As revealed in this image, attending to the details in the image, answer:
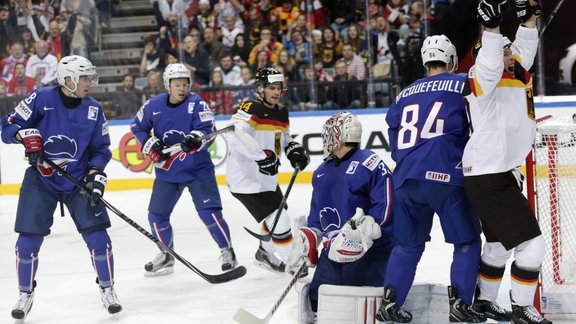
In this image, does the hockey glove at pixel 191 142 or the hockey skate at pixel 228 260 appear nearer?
the hockey glove at pixel 191 142

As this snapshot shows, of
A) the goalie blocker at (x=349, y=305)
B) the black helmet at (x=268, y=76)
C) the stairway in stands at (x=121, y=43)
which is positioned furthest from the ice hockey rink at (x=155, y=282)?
the stairway in stands at (x=121, y=43)

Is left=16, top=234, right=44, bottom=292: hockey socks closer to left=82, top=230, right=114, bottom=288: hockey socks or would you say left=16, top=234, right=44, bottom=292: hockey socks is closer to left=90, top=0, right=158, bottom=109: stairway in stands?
left=82, top=230, right=114, bottom=288: hockey socks

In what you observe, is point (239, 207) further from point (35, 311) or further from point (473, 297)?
point (473, 297)

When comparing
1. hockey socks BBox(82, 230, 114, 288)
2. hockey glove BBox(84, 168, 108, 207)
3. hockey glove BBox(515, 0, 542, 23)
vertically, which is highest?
hockey glove BBox(515, 0, 542, 23)

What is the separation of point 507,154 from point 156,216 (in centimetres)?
225

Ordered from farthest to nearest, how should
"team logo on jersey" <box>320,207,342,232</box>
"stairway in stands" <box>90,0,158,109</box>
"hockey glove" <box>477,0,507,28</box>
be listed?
1. "stairway in stands" <box>90,0,158,109</box>
2. "team logo on jersey" <box>320,207,342,232</box>
3. "hockey glove" <box>477,0,507,28</box>

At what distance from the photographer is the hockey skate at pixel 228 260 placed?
4.89 m

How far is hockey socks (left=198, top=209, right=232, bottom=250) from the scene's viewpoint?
488 cm

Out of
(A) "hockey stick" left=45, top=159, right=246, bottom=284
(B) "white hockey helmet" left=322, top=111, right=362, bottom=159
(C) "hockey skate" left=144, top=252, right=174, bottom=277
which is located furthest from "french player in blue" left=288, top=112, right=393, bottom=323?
(C) "hockey skate" left=144, top=252, right=174, bottom=277

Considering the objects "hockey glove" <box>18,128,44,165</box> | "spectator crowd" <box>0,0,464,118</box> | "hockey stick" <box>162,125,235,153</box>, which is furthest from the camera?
"spectator crowd" <box>0,0,464,118</box>

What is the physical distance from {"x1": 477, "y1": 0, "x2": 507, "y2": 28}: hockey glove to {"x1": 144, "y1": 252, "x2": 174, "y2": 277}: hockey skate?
253 cm

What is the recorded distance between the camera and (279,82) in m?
4.69

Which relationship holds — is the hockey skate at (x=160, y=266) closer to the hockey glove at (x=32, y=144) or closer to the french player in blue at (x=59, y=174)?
the french player in blue at (x=59, y=174)

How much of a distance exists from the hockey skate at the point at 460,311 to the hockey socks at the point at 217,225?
1734mm
